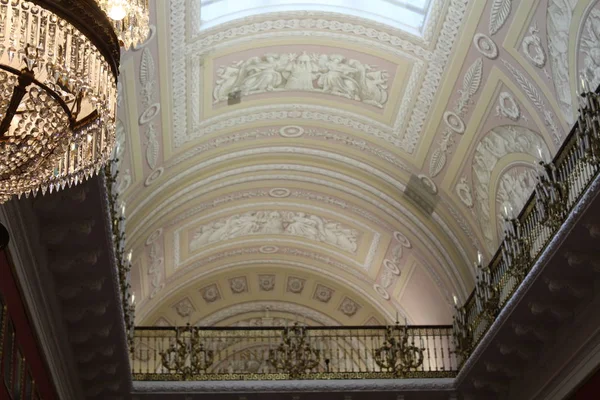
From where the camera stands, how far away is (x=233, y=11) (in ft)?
45.3

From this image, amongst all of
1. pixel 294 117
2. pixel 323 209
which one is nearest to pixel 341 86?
pixel 294 117

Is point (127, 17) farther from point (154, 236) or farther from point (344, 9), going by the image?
point (154, 236)

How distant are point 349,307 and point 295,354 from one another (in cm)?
504

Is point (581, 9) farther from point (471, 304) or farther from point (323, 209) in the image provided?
point (323, 209)

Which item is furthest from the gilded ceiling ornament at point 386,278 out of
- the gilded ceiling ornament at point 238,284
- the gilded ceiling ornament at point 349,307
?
the gilded ceiling ornament at point 238,284

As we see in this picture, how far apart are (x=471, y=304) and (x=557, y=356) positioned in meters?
2.87

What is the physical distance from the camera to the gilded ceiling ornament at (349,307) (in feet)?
68.6

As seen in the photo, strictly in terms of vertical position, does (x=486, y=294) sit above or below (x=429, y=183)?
below

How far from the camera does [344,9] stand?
45.9 feet

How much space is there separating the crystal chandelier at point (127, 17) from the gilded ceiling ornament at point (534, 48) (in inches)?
304

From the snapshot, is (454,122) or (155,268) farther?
(155,268)

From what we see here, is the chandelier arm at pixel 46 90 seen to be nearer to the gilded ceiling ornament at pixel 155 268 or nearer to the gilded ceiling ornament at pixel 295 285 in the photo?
the gilded ceiling ornament at pixel 155 268

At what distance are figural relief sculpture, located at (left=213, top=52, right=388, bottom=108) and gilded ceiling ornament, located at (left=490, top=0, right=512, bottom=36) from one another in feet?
7.76

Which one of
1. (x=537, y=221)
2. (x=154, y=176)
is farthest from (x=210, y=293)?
(x=537, y=221)
